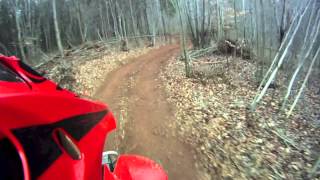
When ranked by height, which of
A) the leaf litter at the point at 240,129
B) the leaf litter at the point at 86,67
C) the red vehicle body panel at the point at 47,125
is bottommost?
the leaf litter at the point at 240,129

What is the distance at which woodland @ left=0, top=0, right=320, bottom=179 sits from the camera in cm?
624

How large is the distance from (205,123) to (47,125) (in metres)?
6.35

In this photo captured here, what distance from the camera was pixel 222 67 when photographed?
14.1 meters

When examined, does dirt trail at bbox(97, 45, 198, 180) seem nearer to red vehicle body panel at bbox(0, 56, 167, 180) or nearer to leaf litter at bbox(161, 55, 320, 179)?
leaf litter at bbox(161, 55, 320, 179)

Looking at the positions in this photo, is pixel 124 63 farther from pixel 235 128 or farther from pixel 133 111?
pixel 235 128

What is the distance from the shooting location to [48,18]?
28.5 m

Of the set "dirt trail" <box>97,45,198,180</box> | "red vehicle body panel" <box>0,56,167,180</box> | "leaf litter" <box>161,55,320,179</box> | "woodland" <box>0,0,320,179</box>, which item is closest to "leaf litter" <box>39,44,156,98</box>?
"woodland" <box>0,0,320,179</box>

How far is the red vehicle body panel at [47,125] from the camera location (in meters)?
1.02

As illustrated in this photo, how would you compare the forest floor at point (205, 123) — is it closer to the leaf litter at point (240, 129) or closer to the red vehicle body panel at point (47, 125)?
the leaf litter at point (240, 129)

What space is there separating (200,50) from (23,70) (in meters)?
16.4

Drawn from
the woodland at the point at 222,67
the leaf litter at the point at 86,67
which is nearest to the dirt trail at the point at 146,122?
the woodland at the point at 222,67

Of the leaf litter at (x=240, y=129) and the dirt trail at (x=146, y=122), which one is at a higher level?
the dirt trail at (x=146, y=122)

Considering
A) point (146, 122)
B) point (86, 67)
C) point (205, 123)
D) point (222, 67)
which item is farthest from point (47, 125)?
point (86, 67)

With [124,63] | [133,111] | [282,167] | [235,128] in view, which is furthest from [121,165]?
[124,63]
